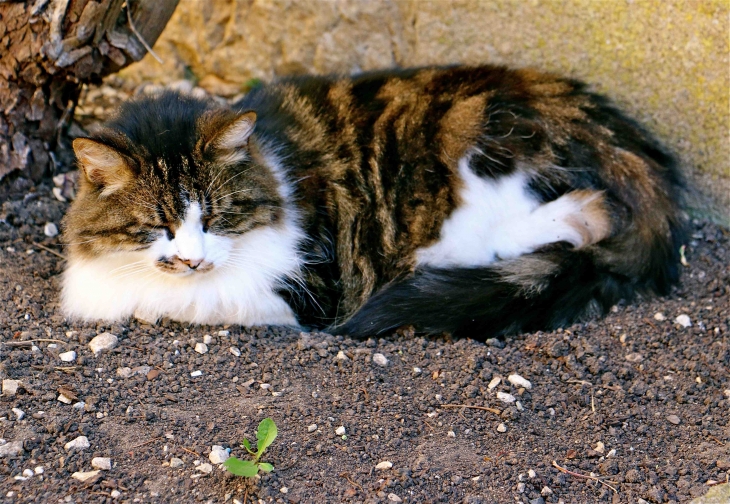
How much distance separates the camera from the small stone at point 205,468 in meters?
2.04

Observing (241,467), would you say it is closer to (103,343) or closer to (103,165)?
(103,343)

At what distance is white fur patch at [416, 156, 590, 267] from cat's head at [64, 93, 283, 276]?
0.81 metres

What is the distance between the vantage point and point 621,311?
2.93 meters

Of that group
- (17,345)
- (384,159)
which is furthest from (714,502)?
(17,345)

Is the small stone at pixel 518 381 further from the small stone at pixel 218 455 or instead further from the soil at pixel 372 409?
the small stone at pixel 218 455

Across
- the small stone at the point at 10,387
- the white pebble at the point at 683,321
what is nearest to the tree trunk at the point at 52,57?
the small stone at the point at 10,387

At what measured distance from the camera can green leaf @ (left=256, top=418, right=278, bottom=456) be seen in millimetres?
1995

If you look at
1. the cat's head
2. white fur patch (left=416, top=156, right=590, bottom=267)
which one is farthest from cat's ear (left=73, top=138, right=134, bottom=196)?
white fur patch (left=416, top=156, right=590, bottom=267)

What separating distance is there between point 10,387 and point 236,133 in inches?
42.2

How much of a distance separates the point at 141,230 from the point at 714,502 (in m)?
1.90

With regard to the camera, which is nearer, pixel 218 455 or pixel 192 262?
pixel 218 455

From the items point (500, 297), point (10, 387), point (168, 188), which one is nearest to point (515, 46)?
point (500, 297)

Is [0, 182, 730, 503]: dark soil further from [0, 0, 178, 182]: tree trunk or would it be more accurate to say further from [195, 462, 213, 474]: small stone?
[0, 0, 178, 182]: tree trunk

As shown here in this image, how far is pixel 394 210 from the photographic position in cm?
310
